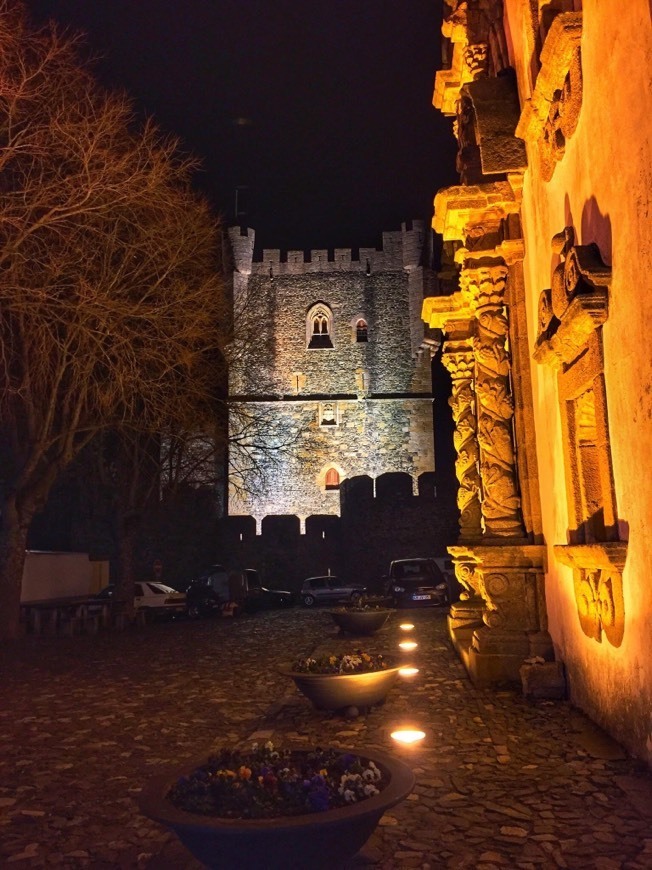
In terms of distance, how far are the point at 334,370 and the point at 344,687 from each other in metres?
41.3

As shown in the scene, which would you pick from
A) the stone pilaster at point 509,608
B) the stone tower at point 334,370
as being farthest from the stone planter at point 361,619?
the stone tower at point 334,370

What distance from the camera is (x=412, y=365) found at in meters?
47.4

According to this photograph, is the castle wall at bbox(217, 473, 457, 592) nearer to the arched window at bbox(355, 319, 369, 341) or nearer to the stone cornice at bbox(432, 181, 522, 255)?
the arched window at bbox(355, 319, 369, 341)

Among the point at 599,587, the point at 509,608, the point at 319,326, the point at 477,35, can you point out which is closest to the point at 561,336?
the point at 599,587

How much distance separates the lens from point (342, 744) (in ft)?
19.6

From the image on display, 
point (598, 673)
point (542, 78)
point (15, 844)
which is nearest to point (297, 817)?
point (15, 844)

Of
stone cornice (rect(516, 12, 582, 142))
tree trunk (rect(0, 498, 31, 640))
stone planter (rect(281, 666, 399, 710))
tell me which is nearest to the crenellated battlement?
tree trunk (rect(0, 498, 31, 640))

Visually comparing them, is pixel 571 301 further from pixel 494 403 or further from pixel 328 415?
pixel 328 415

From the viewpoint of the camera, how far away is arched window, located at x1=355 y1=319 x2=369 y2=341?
48.1 m

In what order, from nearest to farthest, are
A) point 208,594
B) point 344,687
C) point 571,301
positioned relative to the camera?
point 571,301
point 344,687
point 208,594

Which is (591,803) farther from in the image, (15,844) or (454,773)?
(15,844)

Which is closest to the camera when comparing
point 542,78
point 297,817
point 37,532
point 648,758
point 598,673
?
point 297,817

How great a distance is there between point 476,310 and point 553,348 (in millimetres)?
2560

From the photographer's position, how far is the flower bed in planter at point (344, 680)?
6.73 metres
